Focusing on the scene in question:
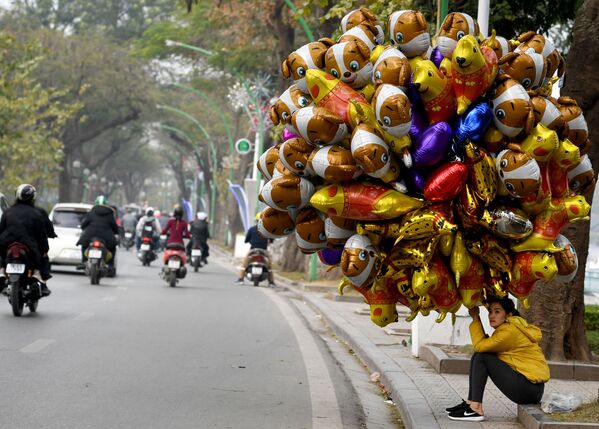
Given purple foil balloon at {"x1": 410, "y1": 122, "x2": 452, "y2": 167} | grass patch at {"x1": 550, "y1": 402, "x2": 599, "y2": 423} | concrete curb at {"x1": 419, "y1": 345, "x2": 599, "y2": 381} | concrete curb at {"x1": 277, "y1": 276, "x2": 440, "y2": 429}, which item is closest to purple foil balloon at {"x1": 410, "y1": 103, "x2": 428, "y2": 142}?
purple foil balloon at {"x1": 410, "y1": 122, "x2": 452, "y2": 167}

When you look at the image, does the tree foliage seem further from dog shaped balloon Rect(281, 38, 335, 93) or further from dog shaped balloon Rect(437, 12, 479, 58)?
dog shaped balloon Rect(437, 12, 479, 58)

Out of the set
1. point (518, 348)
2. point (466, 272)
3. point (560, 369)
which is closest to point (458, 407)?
point (518, 348)

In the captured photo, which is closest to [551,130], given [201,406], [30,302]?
[201,406]

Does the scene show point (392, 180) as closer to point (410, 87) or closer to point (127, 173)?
point (410, 87)

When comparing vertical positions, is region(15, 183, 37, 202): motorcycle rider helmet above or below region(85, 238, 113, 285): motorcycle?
above

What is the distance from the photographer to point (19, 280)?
14867mm

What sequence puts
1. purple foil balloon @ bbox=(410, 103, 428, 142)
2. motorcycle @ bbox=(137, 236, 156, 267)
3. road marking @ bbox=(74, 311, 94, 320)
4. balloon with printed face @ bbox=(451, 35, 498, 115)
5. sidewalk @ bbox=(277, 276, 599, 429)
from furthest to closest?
motorcycle @ bbox=(137, 236, 156, 267) → road marking @ bbox=(74, 311, 94, 320) → sidewalk @ bbox=(277, 276, 599, 429) → purple foil balloon @ bbox=(410, 103, 428, 142) → balloon with printed face @ bbox=(451, 35, 498, 115)

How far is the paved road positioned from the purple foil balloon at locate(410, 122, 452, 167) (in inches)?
90.0

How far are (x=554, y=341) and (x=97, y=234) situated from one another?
1251cm

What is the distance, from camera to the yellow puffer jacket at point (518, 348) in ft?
27.8

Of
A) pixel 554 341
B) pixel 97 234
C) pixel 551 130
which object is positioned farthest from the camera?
pixel 97 234

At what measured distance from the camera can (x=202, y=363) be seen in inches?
472

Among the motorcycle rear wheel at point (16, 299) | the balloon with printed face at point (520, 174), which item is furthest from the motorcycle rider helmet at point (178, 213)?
the balloon with printed face at point (520, 174)

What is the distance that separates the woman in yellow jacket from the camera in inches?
333
